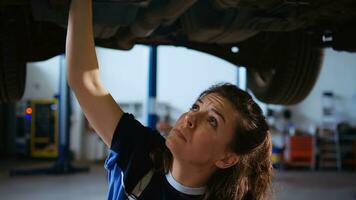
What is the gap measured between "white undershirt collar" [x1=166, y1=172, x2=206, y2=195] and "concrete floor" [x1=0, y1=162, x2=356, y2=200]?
9.32 feet

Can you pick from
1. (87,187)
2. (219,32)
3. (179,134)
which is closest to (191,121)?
(179,134)

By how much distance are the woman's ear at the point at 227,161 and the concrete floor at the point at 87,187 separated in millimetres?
2839

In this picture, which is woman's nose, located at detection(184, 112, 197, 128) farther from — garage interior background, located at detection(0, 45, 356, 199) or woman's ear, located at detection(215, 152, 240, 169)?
garage interior background, located at detection(0, 45, 356, 199)

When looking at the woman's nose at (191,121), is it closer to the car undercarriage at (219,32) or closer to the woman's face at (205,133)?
the woman's face at (205,133)

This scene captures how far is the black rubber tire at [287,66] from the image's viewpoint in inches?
96.0

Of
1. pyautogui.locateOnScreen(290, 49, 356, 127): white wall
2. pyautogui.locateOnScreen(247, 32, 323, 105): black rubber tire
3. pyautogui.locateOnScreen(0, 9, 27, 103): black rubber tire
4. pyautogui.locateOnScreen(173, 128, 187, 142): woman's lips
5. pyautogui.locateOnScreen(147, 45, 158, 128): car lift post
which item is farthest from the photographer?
pyautogui.locateOnScreen(290, 49, 356, 127): white wall

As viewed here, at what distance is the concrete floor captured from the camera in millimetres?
4281

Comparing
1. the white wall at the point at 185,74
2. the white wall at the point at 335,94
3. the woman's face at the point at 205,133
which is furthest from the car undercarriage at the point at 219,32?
the white wall at the point at 335,94

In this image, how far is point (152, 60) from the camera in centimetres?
493

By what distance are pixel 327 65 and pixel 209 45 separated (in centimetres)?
672

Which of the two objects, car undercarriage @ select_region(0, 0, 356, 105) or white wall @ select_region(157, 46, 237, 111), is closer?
car undercarriage @ select_region(0, 0, 356, 105)

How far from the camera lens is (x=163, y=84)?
8.43 m

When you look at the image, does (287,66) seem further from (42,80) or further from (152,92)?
(42,80)

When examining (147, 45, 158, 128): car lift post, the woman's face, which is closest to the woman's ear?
the woman's face
